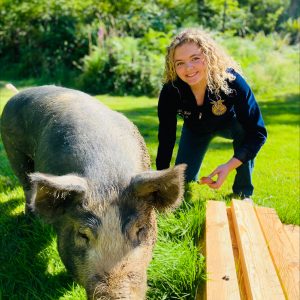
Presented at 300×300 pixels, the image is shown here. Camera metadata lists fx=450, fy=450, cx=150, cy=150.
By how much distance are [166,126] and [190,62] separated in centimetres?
66

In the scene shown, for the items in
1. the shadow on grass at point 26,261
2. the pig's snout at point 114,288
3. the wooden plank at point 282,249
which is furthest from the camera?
the wooden plank at point 282,249

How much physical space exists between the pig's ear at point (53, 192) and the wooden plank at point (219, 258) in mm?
1051

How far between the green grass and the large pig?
424mm

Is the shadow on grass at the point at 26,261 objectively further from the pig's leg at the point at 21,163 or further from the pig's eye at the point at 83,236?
the pig's eye at the point at 83,236

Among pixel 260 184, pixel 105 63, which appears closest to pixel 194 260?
pixel 260 184

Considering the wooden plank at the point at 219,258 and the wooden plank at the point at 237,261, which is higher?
the wooden plank at the point at 219,258

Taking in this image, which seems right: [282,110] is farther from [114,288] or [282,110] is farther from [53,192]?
Answer: [114,288]

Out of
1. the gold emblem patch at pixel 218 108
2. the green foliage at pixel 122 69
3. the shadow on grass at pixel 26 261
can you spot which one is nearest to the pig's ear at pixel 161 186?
the shadow on grass at pixel 26 261

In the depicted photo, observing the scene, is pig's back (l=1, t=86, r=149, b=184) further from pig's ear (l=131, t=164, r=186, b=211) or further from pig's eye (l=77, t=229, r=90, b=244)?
pig's eye (l=77, t=229, r=90, b=244)

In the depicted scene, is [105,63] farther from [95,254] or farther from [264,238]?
[95,254]

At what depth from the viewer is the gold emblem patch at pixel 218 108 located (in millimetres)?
3869

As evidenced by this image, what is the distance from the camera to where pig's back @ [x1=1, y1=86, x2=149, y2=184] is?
2650 millimetres

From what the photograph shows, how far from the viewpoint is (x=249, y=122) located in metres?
3.83

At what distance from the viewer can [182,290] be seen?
9.67 feet
